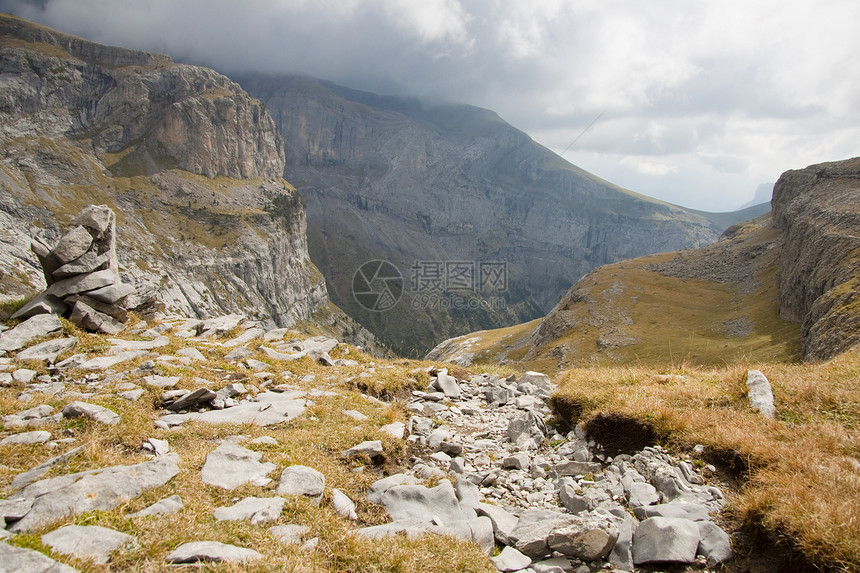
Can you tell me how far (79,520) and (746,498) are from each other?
9.63 metres

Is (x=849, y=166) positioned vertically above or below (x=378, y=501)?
above

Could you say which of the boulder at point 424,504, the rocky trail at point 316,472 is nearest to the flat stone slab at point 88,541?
the rocky trail at point 316,472

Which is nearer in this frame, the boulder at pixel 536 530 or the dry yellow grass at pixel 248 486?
the dry yellow grass at pixel 248 486

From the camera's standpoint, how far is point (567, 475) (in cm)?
960

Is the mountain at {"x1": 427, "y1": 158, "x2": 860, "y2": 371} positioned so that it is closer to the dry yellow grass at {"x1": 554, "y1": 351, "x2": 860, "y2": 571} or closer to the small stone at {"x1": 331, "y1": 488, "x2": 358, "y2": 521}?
the dry yellow grass at {"x1": 554, "y1": 351, "x2": 860, "y2": 571}

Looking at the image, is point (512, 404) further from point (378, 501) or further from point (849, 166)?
point (849, 166)

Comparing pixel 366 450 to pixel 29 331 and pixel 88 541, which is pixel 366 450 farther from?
pixel 29 331

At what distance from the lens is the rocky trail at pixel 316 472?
238 inches

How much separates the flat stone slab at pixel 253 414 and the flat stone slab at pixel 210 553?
6.29 m

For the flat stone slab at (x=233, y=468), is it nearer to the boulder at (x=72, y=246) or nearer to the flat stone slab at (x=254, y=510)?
the flat stone slab at (x=254, y=510)

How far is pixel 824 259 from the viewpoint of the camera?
66375mm

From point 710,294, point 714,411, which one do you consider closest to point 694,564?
point 714,411

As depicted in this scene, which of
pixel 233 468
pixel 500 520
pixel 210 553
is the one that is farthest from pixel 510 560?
pixel 233 468

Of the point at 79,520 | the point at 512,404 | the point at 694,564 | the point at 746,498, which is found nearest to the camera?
the point at 79,520
